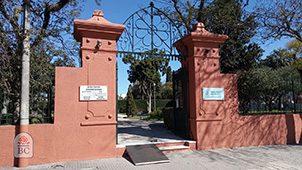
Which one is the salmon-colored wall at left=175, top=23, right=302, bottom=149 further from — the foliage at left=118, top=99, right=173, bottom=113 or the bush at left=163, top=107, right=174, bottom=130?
the foliage at left=118, top=99, right=173, bottom=113

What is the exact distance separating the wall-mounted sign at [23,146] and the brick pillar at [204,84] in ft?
15.8

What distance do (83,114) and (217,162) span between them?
3870mm

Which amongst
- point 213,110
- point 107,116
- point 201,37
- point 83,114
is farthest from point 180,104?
point 83,114

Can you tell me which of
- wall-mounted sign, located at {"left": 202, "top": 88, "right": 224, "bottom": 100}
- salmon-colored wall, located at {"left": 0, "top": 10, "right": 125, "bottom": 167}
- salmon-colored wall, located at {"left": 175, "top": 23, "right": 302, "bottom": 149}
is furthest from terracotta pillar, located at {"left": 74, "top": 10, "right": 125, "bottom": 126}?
wall-mounted sign, located at {"left": 202, "top": 88, "right": 224, "bottom": 100}

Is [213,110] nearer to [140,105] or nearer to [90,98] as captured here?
[90,98]

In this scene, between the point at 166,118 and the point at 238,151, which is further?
the point at 166,118

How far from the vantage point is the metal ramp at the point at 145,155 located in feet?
17.4

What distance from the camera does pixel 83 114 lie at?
5723mm

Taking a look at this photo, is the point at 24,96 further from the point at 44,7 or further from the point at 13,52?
the point at 44,7

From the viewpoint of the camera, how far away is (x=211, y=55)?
7293mm

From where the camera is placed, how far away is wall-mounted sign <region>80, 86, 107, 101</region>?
18.9 ft

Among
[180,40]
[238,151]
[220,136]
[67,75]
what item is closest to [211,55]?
[180,40]

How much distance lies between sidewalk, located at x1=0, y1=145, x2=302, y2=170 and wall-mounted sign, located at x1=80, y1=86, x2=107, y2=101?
1.71m

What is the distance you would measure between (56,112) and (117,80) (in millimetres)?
1916
